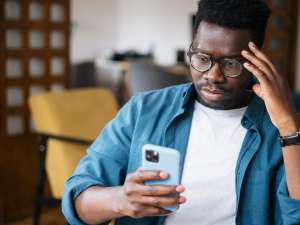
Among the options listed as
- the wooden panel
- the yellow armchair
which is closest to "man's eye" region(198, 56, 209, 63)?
the yellow armchair

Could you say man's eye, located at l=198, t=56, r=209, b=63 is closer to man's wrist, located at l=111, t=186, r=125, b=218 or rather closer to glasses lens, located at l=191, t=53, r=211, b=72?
glasses lens, located at l=191, t=53, r=211, b=72

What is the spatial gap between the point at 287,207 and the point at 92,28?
5102 mm

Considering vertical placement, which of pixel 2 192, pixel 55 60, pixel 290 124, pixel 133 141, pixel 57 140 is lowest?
pixel 2 192

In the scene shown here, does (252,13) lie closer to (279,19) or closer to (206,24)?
(206,24)

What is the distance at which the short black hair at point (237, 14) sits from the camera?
42.2 inches

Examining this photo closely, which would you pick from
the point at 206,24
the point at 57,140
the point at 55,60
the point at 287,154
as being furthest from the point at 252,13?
the point at 55,60

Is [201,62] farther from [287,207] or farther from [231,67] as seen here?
[287,207]

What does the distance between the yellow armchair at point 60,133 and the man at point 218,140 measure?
3.08 feet

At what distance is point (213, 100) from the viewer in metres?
1.12

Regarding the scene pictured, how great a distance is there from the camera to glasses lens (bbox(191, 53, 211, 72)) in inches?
42.4

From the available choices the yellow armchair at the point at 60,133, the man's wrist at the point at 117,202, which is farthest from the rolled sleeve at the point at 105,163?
the yellow armchair at the point at 60,133

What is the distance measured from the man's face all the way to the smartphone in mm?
248

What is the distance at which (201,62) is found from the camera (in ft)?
3.56

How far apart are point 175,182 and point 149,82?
154 centimetres
